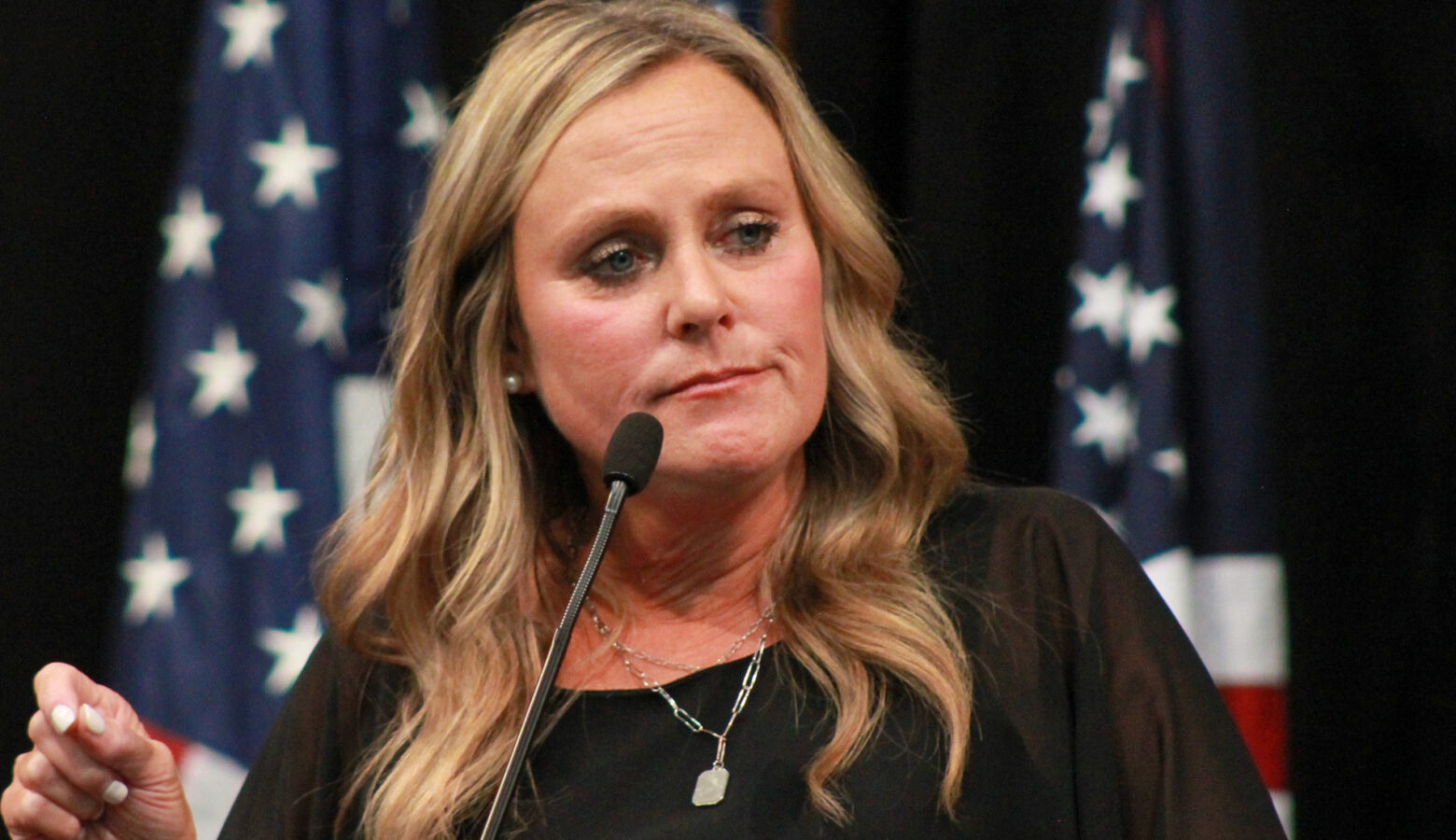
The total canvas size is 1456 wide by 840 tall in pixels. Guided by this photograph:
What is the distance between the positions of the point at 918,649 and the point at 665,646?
30cm

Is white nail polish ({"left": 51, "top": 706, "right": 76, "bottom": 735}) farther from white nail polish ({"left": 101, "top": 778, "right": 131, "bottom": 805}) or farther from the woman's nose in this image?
the woman's nose

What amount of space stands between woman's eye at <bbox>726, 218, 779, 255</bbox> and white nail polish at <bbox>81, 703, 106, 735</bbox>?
0.78m

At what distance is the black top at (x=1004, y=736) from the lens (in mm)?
1418

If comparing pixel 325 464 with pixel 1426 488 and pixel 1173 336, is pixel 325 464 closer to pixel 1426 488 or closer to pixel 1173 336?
pixel 1173 336

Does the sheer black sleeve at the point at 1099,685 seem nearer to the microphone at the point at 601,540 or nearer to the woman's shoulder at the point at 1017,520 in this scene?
the woman's shoulder at the point at 1017,520

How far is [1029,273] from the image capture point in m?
2.12

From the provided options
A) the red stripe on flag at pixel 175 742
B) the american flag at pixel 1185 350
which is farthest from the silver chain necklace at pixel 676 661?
the red stripe on flag at pixel 175 742

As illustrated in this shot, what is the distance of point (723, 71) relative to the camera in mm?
1746

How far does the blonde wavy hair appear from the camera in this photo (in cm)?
161

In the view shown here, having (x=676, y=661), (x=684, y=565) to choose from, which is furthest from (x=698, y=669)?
(x=684, y=565)

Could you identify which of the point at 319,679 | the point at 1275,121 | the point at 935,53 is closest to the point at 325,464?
the point at 319,679

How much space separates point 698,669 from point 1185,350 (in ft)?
2.78

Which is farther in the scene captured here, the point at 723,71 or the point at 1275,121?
the point at 1275,121

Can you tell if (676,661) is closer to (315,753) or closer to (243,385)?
(315,753)
